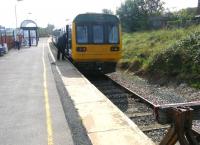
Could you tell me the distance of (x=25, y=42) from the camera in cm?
5738

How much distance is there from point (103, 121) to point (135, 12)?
44.0 metres

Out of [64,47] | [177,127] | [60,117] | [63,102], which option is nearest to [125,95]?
[63,102]

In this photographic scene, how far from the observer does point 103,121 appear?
30.7 ft

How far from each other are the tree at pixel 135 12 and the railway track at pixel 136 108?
3284cm

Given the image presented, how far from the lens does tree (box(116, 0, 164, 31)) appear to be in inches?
2002

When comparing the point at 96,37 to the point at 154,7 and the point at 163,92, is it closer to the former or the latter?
the point at 163,92

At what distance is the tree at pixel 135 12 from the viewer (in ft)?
167

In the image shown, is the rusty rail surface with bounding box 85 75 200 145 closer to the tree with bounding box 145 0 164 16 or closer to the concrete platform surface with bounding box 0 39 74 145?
the concrete platform surface with bounding box 0 39 74 145

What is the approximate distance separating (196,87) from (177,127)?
29.3 feet

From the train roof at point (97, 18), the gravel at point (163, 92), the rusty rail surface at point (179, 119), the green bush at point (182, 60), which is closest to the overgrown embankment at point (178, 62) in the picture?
the green bush at point (182, 60)

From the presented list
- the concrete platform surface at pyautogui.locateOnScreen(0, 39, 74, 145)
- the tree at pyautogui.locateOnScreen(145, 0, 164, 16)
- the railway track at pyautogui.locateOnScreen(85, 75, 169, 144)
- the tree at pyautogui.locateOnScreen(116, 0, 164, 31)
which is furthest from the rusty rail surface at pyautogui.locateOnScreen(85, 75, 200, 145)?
the tree at pyautogui.locateOnScreen(145, 0, 164, 16)

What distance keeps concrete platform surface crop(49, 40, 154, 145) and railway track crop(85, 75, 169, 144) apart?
61 centimetres

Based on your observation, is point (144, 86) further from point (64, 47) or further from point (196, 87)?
point (64, 47)

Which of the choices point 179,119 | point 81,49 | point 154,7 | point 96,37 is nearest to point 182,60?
point 96,37
